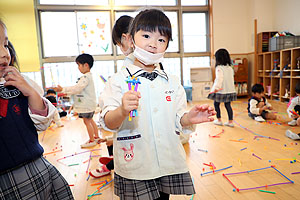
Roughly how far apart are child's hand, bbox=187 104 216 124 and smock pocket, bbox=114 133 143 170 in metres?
0.24

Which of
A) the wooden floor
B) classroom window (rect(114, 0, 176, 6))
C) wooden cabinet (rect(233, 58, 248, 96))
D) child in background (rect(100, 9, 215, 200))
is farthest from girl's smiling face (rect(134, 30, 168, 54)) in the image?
wooden cabinet (rect(233, 58, 248, 96))

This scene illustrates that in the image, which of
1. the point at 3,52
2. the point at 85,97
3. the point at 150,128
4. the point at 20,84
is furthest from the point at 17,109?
the point at 85,97

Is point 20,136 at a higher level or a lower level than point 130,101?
lower

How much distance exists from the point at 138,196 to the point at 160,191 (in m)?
0.13

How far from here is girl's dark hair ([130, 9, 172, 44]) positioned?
90 centimetres

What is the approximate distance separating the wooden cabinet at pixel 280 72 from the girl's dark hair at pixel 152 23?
15.2 feet

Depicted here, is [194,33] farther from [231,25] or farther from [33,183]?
[33,183]

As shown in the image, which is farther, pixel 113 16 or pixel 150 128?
pixel 113 16

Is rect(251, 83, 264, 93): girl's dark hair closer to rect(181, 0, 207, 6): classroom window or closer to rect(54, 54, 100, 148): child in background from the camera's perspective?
rect(54, 54, 100, 148): child in background

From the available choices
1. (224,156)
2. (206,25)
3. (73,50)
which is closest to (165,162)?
(224,156)

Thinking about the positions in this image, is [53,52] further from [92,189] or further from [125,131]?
[125,131]

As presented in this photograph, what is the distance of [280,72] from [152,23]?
5.11 metres

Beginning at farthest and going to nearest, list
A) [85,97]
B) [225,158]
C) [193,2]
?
[193,2], [85,97], [225,158]

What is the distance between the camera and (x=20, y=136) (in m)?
0.73
